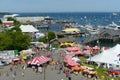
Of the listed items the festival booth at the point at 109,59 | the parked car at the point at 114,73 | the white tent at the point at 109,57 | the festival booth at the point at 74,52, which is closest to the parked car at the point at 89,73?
the parked car at the point at 114,73

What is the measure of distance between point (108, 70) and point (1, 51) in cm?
2158

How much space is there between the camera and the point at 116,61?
56.7m

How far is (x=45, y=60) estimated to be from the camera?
5625 centimetres

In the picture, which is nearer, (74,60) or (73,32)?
(74,60)

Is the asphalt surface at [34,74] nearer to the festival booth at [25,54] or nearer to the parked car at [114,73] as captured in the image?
the parked car at [114,73]

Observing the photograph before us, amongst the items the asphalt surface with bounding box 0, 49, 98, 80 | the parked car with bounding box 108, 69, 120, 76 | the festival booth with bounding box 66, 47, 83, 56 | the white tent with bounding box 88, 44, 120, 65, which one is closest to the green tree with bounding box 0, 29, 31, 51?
the festival booth with bounding box 66, 47, 83, 56

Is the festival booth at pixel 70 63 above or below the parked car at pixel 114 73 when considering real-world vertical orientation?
above

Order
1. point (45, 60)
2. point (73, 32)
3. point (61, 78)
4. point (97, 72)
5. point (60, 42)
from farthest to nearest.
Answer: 1. point (73, 32)
2. point (60, 42)
3. point (45, 60)
4. point (97, 72)
5. point (61, 78)

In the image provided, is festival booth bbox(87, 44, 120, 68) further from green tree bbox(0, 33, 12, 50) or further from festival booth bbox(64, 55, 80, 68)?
green tree bbox(0, 33, 12, 50)

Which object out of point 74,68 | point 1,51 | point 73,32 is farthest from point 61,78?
point 73,32

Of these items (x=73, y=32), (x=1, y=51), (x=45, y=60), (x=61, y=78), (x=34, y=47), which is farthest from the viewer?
(x=73, y=32)

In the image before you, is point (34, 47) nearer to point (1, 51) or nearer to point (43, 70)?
point (1, 51)

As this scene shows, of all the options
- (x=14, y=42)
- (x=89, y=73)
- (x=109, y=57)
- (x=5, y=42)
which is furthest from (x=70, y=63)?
(x=5, y=42)

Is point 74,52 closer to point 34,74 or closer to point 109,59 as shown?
point 109,59
